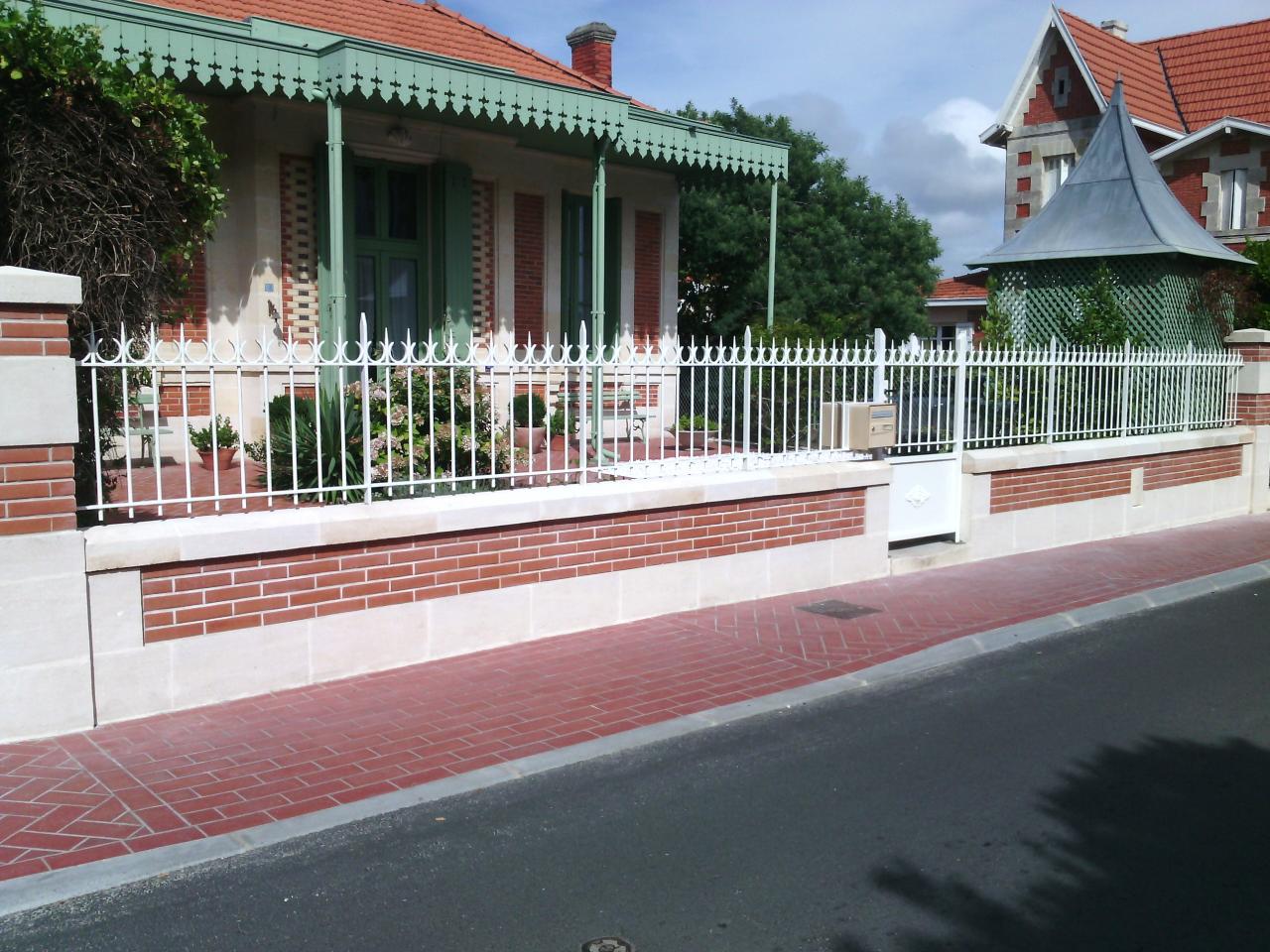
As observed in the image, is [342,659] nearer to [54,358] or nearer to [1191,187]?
[54,358]

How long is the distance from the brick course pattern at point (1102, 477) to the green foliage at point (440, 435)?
16.3ft

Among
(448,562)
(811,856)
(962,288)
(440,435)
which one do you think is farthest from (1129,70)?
(811,856)

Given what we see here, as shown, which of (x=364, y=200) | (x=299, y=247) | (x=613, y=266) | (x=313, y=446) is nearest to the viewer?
(x=313, y=446)

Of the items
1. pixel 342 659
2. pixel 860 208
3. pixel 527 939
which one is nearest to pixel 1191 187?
pixel 860 208

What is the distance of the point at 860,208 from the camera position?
28.8 meters

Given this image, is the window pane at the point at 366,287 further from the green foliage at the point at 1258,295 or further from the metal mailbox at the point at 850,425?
the green foliage at the point at 1258,295

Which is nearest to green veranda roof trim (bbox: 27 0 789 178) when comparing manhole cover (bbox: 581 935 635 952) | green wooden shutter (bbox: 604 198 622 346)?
green wooden shutter (bbox: 604 198 622 346)

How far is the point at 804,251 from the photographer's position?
28.2m

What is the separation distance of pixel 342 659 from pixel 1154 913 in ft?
13.4

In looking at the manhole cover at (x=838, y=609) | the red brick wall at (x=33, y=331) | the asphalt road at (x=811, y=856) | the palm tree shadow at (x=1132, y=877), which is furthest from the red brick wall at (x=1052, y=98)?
the red brick wall at (x=33, y=331)

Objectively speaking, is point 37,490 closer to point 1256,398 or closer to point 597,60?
point 1256,398

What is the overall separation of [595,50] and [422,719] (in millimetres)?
15129

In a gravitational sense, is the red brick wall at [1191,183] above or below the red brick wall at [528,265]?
above

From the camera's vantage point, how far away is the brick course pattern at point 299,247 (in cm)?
1165
